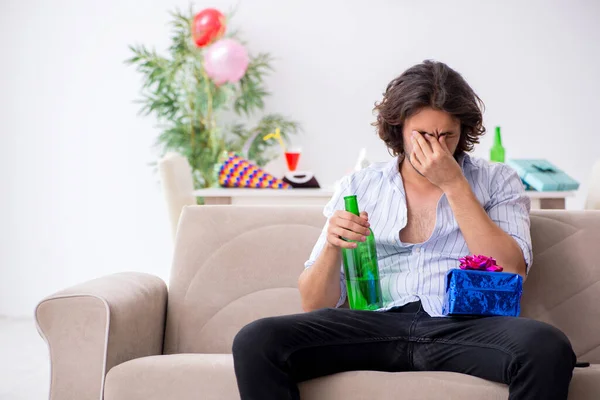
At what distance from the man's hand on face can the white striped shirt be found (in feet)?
0.30

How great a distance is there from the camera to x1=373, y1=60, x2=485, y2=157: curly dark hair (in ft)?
6.13

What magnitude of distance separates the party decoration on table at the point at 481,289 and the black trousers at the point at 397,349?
36mm

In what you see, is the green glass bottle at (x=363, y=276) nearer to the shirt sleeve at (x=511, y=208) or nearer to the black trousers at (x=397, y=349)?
the black trousers at (x=397, y=349)

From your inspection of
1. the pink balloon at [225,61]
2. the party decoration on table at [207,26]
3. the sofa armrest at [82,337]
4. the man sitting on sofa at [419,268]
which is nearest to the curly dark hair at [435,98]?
the man sitting on sofa at [419,268]

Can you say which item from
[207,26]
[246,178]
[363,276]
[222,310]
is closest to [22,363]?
[246,178]

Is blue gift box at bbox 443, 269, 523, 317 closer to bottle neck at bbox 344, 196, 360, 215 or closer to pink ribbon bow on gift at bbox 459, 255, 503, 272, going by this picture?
pink ribbon bow on gift at bbox 459, 255, 503, 272

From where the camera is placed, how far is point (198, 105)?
195 inches

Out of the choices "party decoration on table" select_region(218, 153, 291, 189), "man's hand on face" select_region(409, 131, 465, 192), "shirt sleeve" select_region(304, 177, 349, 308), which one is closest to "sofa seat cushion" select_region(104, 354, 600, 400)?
"shirt sleeve" select_region(304, 177, 349, 308)

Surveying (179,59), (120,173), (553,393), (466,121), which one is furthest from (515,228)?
(120,173)

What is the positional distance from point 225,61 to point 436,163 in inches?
121

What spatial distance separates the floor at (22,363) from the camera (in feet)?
10.2

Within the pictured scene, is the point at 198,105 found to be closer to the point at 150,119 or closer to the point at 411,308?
the point at 150,119

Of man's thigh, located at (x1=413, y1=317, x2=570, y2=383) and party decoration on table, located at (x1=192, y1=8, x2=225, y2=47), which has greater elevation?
party decoration on table, located at (x1=192, y1=8, x2=225, y2=47)

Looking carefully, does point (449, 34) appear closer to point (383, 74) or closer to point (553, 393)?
point (383, 74)
